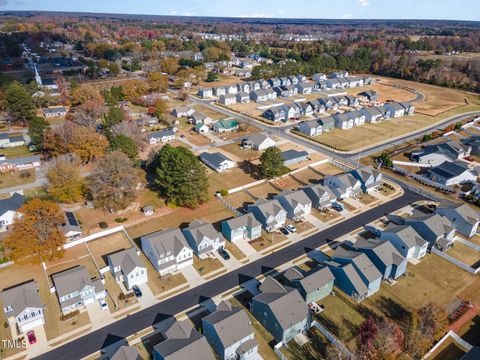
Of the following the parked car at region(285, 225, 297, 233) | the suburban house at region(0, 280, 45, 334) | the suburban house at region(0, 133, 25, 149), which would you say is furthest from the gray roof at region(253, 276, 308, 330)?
the suburban house at region(0, 133, 25, 149)

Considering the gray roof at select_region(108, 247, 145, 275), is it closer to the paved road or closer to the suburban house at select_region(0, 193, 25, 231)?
the paved road

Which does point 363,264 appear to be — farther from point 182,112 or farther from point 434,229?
point 182,112

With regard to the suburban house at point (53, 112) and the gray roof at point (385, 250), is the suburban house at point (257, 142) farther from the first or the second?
the suburban house at point (53, 112)

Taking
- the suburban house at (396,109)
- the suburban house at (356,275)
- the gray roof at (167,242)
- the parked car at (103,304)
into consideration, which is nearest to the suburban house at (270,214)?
the suburban house at (356,275)

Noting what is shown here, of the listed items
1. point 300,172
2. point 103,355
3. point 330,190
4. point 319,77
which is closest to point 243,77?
point 319,77

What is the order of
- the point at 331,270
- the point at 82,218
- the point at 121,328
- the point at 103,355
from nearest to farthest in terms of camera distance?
1. the point at 103,355
2. the point at 121,328
3. the point at 331,270
4. the point at 82,218

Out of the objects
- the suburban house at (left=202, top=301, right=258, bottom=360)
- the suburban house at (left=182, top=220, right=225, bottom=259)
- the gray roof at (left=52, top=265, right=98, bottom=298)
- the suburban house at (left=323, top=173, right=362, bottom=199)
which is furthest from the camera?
the suburban house at (left=323, top=173, right=362, bottom=199)

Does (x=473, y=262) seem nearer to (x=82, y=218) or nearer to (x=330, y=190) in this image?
(x=330, y=190)
